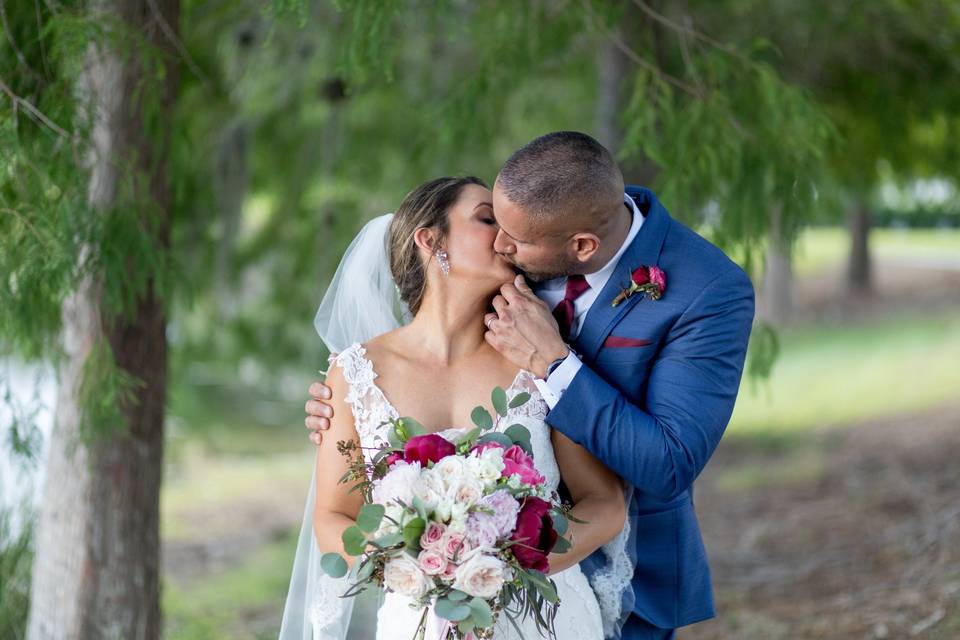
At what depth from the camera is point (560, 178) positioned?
2844mm

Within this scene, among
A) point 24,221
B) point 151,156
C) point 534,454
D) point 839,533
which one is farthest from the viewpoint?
point 839,533

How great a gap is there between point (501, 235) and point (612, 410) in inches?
22.6

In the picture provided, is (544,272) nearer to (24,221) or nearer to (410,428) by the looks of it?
(410,428)

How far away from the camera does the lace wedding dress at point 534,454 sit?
2943mm

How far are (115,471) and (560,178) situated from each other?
Answer: 2.58m

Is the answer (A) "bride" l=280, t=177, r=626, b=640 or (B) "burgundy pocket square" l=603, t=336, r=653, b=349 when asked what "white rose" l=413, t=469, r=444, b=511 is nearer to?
(A) "bride" l=280, t=177, r=626, b=640

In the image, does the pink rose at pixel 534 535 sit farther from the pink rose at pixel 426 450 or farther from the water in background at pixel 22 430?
the water in background at pixel 22 430

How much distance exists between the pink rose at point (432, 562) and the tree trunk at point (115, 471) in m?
2.26

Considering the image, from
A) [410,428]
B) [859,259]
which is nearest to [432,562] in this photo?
[410,428]

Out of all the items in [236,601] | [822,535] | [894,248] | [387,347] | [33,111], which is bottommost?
[894,248]

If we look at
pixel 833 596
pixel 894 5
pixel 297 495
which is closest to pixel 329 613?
pixel 833 596

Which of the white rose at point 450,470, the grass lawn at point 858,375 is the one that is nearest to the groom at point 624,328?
the white rose at point 450,470

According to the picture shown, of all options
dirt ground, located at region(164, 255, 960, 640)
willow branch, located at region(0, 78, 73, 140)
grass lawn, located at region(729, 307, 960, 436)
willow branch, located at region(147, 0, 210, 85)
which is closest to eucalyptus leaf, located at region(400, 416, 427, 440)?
willow branch, located at region(0, 78, 73, 140)

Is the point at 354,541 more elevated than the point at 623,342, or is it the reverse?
the point at 623,342
